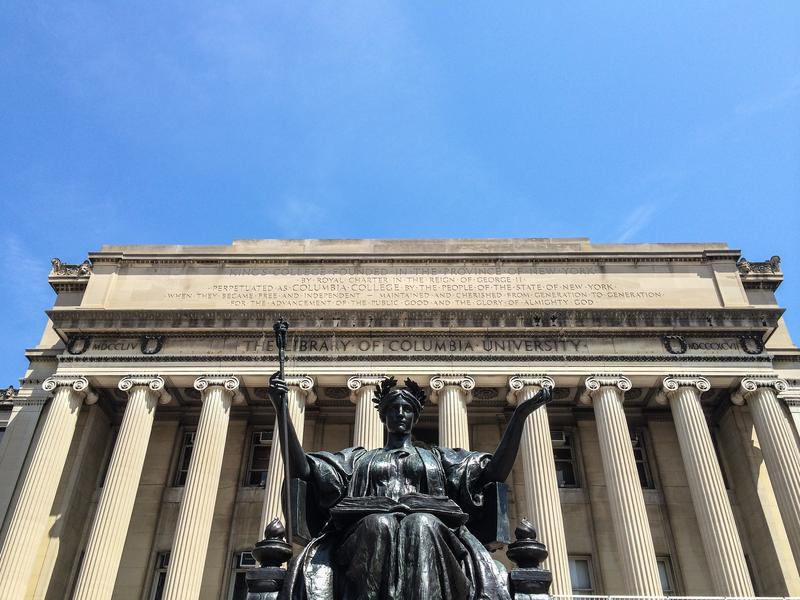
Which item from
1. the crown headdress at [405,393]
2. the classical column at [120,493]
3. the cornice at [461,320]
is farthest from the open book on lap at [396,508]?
the cornice at [461,320]

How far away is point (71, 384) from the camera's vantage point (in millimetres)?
26078

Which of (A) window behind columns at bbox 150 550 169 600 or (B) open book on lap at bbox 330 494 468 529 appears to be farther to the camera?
(A) window behind columns at bbox 150 550 169 600

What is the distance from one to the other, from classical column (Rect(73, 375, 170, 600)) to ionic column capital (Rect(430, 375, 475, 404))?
32.6ft

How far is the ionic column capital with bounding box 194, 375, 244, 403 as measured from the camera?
2581cm

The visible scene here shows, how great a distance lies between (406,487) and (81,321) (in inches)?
977

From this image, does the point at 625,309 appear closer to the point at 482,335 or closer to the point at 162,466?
the point at 482,335

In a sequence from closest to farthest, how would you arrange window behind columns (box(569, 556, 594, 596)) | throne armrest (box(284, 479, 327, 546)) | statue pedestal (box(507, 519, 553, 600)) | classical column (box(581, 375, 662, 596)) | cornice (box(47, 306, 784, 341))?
1. statue pedestal (box(507, 519, 553, 600))
2. throne armrest (box(284, 479, 327, 546))
3. classical column (box(581, 375, 662, 596))
4. window behind columns (box(569, 556, 594, 596))
5. cornice (box(47, 306, 784, 341))

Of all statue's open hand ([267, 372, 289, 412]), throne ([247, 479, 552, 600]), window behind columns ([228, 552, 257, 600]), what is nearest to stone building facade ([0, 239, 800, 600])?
window behind columns ([228, 552, 257, 600])

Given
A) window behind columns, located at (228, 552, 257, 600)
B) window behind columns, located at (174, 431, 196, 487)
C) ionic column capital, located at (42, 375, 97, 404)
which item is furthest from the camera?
window behind columns, located at (174, 431, 196, 487)

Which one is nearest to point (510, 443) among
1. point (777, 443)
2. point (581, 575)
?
point (777, 443)

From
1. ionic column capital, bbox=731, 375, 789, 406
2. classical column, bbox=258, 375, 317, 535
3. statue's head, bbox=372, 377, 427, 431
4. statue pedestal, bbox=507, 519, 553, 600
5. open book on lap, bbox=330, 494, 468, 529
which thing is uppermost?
ionic column capital, bbox=731, 375, 789, 406

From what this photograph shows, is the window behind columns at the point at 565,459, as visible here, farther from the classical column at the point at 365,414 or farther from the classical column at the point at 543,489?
the classical column at the point at 365,414

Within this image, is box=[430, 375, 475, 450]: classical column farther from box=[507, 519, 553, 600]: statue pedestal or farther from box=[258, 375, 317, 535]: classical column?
box=[507, 519, 553, 600]: statue pedestal

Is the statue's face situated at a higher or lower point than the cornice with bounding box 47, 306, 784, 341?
lower
